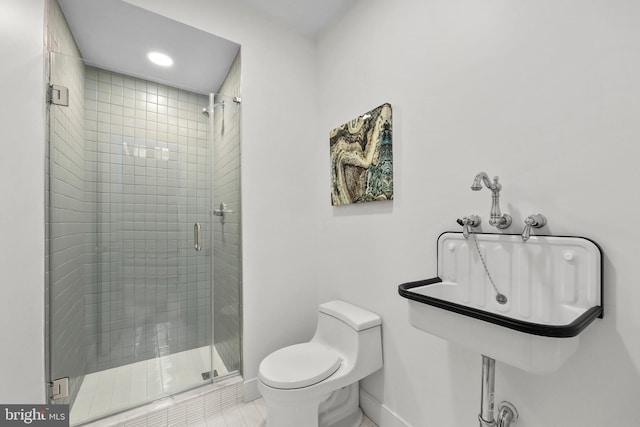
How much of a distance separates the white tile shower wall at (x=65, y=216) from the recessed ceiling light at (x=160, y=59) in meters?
0.45

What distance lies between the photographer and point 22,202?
1267 millimetres

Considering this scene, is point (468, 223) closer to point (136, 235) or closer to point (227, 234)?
point (227, 234)

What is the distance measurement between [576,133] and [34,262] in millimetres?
2274

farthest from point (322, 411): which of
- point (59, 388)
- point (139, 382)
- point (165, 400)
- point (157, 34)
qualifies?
point (157, 34)

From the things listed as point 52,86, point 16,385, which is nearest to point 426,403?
point 16,385

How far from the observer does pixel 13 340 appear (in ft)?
4.00

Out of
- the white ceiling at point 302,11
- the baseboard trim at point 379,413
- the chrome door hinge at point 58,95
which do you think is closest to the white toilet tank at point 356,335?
the baseboard trim at point 379,413

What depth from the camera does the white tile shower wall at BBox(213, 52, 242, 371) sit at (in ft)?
6.19

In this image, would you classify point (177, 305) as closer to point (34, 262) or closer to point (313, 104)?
point (34, 262)

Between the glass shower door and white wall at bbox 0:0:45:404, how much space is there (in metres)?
0.10

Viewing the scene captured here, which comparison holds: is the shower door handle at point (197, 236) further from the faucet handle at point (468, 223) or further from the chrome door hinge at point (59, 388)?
the faucet handle at point (468, 223)

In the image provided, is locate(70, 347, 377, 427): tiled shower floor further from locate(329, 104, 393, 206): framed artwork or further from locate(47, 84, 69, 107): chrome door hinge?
locate(47, 84, 69, 107): chrome door hinge

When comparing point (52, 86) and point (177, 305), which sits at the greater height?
Answer: point (52, 86)

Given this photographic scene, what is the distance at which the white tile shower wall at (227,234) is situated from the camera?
74.2 inches
